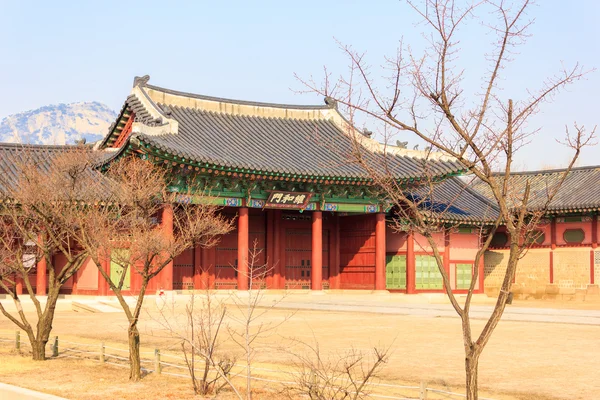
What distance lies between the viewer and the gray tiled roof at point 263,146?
34.0m

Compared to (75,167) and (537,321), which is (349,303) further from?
(75,167)

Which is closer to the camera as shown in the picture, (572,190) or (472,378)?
(472,378)

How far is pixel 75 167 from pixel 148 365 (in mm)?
5232

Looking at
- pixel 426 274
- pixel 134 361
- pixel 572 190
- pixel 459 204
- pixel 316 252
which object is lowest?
pixel 134 361

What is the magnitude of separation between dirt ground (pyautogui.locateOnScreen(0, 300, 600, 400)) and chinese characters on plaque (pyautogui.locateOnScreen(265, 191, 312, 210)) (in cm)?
1060

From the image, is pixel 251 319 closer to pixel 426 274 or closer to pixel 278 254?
pixel 278 254

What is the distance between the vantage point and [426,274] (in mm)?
39719

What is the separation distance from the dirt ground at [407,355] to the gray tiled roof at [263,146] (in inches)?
388

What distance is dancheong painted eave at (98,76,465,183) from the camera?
3306cm

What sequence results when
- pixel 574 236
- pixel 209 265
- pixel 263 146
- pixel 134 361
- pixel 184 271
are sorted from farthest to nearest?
1. pixel 574 236
2. pixel 263 146
3. pixel 209 265
4. pixel 184 271
5. pixel 134 361

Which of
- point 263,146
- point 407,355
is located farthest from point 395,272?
point 407,355

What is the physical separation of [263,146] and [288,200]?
353 cm

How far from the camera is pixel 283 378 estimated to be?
42.9ft

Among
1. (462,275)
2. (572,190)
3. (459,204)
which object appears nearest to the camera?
(462,275)
